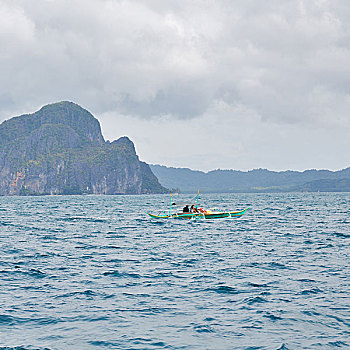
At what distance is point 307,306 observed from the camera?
1733 centimetres

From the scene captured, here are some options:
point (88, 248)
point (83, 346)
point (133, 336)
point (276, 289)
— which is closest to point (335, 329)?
point (276, 289)

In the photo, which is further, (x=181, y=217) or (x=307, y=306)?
(x=181, y=217)

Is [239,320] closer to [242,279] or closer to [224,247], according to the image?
[242,279]

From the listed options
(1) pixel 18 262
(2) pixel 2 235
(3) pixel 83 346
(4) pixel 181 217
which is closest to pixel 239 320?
(3) pixel 83 346

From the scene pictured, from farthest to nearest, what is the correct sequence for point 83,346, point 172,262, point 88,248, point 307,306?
point 88,248 → point 172,262 → point 307,306 → point 83,346

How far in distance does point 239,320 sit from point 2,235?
116 ft

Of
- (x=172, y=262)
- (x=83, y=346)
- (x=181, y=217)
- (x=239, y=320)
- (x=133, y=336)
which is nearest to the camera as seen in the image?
(x=83, y=346)

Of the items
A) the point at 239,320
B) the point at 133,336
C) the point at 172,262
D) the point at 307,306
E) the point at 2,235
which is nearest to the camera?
the point at 133,336

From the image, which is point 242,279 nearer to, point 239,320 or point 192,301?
point 192,301

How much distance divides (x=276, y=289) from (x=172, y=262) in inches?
359

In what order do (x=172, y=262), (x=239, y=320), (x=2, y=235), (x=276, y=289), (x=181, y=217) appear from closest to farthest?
(x=239, y=320)
(x=276, y=289)
(x=172, y=262)
(x=2, y=235)
(x=181, y=217)

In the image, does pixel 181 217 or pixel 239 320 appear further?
pixel 181 217

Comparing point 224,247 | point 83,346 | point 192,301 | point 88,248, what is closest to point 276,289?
point 192,301

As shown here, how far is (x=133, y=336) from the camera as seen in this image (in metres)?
14.2
